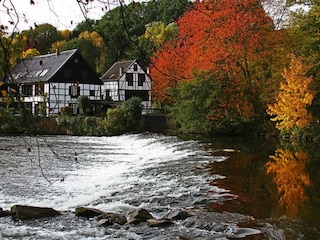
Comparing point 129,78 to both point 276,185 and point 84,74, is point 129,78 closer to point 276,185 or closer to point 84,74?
point 84,74

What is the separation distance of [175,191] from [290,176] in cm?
452

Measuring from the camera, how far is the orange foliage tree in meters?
27.6

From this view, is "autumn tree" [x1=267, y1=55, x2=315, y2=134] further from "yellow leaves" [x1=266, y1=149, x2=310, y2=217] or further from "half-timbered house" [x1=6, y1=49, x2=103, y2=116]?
"half-timbered house" [x1=6, y1=49, x2=103, y2=116]

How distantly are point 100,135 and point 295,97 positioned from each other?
50.1 feet

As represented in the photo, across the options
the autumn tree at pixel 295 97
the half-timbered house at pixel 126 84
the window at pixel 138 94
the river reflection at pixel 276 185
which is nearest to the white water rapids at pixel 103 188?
the river reflection at pixel 276 185

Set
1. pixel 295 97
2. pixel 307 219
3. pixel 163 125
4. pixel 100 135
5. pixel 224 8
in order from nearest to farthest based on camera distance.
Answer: pixel 307 219, pixel 295 97, pixel 224 8, pixel 100 135, pixel 163 125

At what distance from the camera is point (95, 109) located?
4194cm

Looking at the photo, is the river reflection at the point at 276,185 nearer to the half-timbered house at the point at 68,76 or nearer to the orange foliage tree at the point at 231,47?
the orange foliage tree at the point at 231,47

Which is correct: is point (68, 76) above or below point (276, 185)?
→ above

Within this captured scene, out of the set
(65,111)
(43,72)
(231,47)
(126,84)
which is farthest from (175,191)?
(126,84)

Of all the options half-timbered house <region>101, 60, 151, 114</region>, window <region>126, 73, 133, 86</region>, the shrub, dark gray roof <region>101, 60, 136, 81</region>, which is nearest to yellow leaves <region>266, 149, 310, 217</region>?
the shrub

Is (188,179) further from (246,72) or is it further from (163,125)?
(163,125)

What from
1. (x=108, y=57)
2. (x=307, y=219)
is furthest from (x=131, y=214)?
(x=108, y=57)

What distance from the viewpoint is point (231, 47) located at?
91.5 ft
